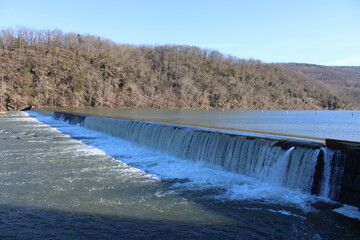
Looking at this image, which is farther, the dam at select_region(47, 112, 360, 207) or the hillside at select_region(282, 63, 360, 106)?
the hillside at select_region(282, 63, 360, 106)

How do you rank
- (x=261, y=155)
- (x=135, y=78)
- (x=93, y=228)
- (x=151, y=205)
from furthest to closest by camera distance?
1. (x=135, y=78)
2. (x=261, y=155)
3. (x=151, y=205)
4. (x=93, y=228)

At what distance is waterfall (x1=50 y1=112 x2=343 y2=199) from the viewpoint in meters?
8.38

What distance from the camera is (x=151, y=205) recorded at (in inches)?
302

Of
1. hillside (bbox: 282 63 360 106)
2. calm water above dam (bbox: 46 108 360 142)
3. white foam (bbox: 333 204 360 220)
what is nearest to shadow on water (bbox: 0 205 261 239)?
white foam (bbox: 333 204 360 220)

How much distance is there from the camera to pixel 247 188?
927 cm

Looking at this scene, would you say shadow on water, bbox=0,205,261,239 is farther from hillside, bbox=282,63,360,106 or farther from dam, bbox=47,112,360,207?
hillside, bbox=282,63,360,106

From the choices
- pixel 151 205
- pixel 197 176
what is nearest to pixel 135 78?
pixel 197 176

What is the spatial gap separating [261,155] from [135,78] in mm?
92237

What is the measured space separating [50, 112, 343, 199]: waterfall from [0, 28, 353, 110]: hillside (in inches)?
2335

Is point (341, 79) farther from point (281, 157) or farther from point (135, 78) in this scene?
point (281, 157)

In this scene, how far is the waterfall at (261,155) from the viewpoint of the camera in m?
8.38

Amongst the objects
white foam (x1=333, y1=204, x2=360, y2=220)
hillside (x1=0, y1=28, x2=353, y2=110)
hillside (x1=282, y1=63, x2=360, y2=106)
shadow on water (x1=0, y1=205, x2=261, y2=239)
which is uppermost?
hillside (x1=282, y1=63, x2=360, y2=106)

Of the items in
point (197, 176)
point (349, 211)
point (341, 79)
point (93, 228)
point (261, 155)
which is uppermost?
point (341, 79)

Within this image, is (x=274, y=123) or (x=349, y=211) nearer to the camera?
(x=349, y=211)
